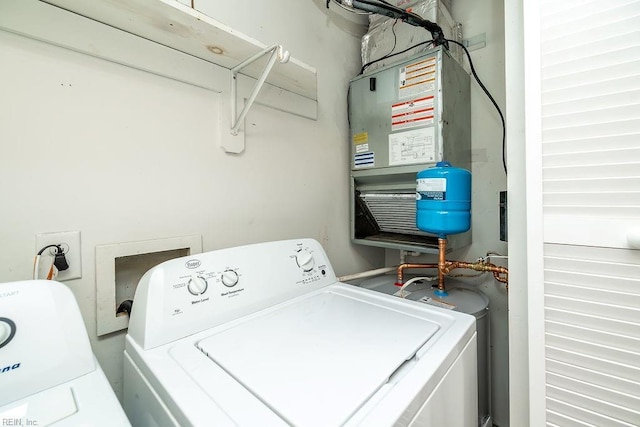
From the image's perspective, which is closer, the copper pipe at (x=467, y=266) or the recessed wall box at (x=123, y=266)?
the recessed wall box at (x=123, y=266)

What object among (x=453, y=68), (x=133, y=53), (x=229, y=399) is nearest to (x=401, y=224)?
(x=453, y=68)

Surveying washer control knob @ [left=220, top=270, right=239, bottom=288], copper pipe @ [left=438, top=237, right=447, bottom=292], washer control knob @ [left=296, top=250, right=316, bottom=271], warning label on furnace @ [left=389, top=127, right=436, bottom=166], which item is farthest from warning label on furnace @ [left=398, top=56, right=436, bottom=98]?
washer control knob @ [left=220, top=270, right=239, bottom=288]

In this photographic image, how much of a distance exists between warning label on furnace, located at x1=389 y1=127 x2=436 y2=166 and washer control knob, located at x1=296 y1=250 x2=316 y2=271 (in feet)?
2.51

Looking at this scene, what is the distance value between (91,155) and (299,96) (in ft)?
3.23

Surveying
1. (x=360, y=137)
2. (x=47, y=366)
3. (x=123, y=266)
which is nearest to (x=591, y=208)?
(x=360, y=137)

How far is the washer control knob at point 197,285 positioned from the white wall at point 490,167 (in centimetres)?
161

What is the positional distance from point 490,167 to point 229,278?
165 centimetres

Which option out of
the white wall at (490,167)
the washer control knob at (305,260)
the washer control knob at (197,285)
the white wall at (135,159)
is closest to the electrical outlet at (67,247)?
the white wall at (135,159)

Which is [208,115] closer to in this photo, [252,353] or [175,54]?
[175,54]

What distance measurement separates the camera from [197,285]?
81 cm

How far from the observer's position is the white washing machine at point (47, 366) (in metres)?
0.48

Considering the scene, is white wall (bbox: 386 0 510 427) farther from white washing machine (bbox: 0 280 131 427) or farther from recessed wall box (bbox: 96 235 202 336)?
white washing machine (bbox: 0 280 131 427)

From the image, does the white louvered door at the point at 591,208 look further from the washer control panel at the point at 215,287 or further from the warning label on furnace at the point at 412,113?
the washer control panel at the point at 215,287

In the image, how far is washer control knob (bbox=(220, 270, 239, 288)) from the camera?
88 cm
